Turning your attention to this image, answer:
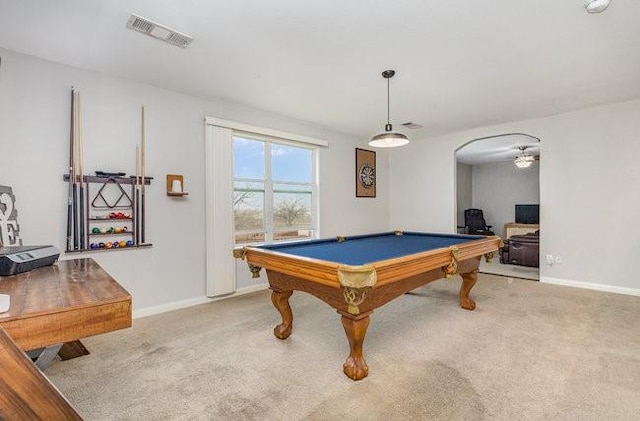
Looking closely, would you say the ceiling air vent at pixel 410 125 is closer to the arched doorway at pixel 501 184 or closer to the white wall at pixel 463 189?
the arched doorway at pixel 501 184

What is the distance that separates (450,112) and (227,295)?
3.85 metres

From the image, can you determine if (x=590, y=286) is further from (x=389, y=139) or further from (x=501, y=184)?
(x=501, y=184)

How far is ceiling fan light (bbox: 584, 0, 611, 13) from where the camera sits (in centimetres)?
200

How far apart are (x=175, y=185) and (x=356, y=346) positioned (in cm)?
255

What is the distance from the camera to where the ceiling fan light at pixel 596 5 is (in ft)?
6.55

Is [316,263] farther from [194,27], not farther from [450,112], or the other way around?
[450,112]

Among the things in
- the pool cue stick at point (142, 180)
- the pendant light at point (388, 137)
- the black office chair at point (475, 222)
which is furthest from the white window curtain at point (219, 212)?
the black office chair at point (475, 222)

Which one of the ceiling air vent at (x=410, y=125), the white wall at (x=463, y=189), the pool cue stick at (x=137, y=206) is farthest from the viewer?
the white wall at (x=463, y=189)

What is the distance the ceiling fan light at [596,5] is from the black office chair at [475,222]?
715 centimetres

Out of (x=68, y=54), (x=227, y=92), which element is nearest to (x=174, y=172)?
(x=227, y=92)

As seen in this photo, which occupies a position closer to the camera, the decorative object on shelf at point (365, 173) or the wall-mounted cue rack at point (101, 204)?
the wall-mounted cue rack at point (101, 204)

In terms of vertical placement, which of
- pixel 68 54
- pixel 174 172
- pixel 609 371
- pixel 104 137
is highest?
pixel 68 54

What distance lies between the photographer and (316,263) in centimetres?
196

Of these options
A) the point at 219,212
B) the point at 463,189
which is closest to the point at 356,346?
the point at 219,212
